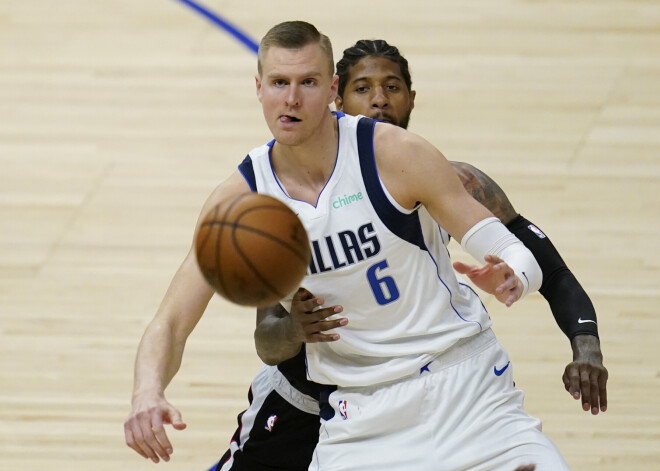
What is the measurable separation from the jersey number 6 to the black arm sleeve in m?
0.80

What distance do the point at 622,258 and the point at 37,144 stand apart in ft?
13.9

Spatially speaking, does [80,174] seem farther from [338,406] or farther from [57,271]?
[338,406]

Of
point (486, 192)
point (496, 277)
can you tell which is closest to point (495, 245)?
point (496, 277)

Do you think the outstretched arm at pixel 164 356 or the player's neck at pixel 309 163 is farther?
the player's neck at pixel 309 163

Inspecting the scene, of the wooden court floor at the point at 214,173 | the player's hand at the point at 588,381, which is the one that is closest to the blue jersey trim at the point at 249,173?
the player's hand at the point at 588,381

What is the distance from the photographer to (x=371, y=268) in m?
4.11

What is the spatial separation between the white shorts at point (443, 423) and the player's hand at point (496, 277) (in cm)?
45

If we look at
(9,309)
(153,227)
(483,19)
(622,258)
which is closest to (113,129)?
(153,227)

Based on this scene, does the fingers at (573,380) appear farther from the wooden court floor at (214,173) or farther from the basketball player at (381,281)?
the wooden court floor at (214,173)

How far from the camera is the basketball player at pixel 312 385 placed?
4.43 metres

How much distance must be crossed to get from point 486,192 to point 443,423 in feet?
3.53

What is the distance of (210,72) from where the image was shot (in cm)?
945

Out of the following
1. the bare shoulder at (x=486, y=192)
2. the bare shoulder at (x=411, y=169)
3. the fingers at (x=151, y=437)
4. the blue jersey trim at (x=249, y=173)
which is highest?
the bare shoulder at (x=411, y=169)

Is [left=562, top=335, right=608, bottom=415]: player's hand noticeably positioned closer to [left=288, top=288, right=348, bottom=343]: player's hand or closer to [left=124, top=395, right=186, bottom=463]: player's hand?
[left=288, top=288, right=348, bottom=343]: player's hand
